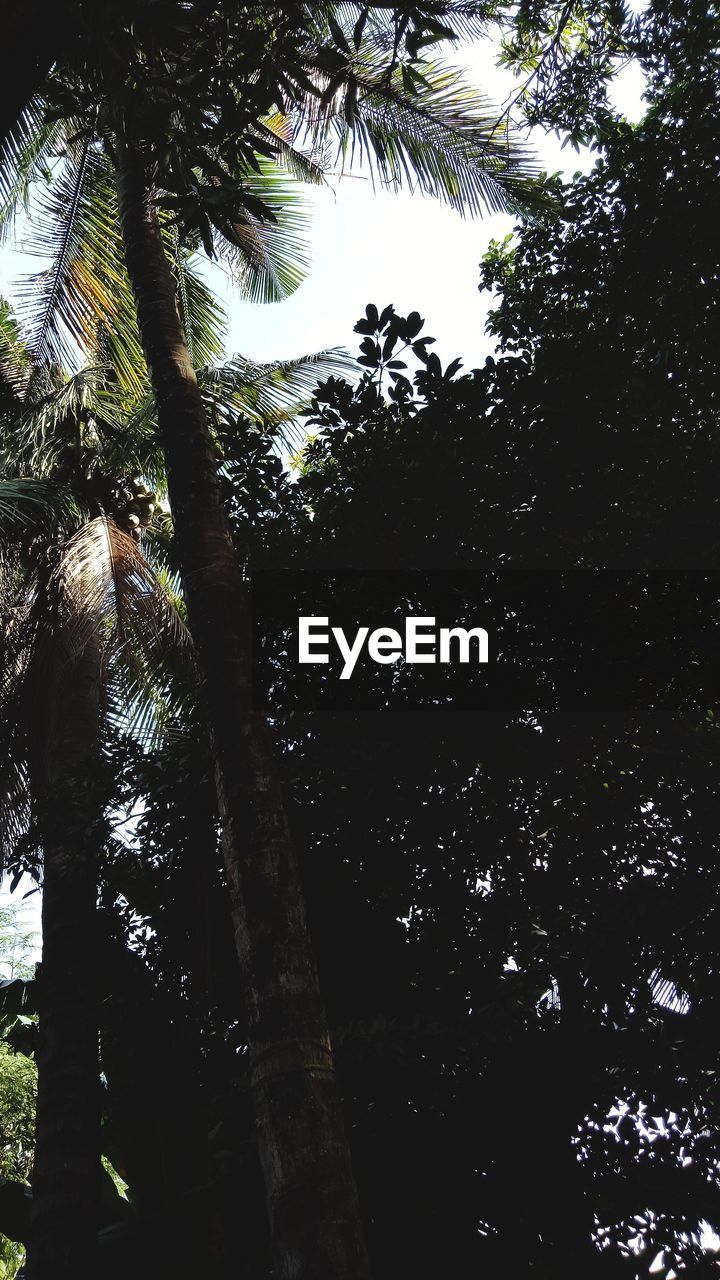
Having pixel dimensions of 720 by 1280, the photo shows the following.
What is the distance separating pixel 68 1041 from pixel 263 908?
3.13 meters

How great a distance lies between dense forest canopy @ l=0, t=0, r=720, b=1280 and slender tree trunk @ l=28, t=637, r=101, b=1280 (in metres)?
0.03

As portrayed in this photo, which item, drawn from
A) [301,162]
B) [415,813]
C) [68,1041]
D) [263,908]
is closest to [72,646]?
[68,1041]

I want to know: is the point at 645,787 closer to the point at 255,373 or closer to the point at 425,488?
the point at 425,488

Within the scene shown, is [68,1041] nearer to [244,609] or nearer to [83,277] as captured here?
[244,609]

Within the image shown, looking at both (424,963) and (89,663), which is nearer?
(424,963)

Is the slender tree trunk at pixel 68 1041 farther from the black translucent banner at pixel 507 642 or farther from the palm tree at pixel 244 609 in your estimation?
the palm tree at pixel 244 609

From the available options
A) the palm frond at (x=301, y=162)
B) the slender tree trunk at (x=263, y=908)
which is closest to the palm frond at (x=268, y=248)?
the palm frond at (x=301, y=162)

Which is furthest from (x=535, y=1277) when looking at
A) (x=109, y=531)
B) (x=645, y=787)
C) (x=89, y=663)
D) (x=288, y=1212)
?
(x=109, y=531)

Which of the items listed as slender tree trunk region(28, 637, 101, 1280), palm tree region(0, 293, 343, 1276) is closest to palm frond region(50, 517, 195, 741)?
palm tree region(0, 293, 343, 1276)

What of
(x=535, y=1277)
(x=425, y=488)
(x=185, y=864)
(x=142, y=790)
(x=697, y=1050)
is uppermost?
(x=425, y=488)

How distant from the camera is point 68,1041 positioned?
6.51m

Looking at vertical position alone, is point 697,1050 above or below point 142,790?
below

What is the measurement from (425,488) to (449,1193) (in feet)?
13.5

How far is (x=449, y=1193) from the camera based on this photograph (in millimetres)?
5004
